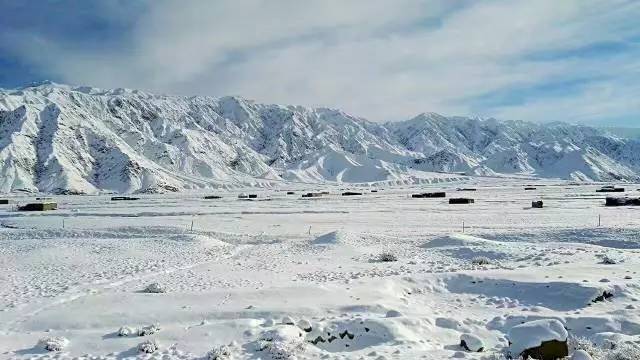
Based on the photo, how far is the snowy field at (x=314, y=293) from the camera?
13.4 meters

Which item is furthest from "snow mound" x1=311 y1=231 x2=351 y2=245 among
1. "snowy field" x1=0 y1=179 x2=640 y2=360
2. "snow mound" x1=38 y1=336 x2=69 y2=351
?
"snow mound" x1=38 y1=336 x2=69 y2=351

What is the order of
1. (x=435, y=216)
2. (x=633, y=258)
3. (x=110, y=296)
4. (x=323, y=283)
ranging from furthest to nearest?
(x=435, y=216) → (x=633, y=258) → (x=323, y=283) → (x=110, y=296)

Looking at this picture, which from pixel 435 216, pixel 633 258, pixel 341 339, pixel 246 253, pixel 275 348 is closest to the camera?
pixel 275 348

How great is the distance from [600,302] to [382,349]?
8619 mm

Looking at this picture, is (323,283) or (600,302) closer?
(600,302)

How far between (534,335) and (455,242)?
64.5 ft

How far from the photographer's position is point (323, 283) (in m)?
20.3

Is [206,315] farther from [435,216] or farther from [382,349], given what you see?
[435,216]

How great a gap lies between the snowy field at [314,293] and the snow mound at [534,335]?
45 cm

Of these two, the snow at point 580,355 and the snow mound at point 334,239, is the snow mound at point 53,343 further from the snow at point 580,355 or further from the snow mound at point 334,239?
the snow mound at point 334,239

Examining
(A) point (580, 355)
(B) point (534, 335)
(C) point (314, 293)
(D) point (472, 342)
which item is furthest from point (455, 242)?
(A) point (580, 355)

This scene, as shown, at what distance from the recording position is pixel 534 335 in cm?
1222

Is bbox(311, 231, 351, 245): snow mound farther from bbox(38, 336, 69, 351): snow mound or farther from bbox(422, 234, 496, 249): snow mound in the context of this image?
bbox(38, 336, 69, 351): snow mound

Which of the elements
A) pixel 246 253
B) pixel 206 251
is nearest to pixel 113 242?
pixel 206 251
